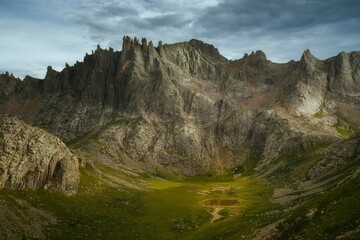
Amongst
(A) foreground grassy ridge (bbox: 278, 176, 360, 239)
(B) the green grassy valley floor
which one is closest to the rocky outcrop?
(B) the green grassy valley floor

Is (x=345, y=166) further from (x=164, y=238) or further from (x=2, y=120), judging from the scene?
(x=2, y=120)

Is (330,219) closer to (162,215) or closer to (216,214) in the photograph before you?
(162,215)

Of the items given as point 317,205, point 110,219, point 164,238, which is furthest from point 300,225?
point 110,219

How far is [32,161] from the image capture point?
101 meters

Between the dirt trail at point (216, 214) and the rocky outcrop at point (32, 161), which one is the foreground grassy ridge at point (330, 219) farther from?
the rocky outcrop at point (32, 161)

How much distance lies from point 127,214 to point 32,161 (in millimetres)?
26761

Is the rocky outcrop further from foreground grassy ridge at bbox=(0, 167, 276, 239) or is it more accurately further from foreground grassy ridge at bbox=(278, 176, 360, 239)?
foreground grassy ridge at bbox=(278, 176, 360, 239)

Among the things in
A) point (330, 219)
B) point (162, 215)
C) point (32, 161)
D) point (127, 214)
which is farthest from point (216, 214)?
point (330, 219)

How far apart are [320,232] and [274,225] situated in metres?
12.3

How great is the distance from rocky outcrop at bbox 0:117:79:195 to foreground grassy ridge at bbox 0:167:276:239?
3.24 metres

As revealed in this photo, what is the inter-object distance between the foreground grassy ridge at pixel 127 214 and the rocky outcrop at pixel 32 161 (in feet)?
10.6

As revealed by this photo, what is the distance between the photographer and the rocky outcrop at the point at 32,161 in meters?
93.9

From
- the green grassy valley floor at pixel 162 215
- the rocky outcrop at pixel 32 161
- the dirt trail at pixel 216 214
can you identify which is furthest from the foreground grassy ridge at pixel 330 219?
the rocky outcrop at pixel 32 161

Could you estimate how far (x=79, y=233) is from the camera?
3258 inches
